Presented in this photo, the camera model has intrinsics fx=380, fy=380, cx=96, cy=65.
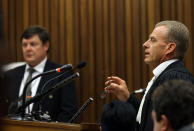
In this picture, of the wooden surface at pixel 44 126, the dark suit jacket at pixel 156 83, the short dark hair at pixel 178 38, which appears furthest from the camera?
the short dark hair at pixel 178 38

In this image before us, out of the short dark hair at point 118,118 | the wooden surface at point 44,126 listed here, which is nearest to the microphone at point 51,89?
the wooden surface at point 44,126

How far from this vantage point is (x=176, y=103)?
4.94 feet

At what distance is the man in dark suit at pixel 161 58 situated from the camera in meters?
2.63

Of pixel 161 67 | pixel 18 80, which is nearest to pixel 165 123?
pixel 161 67

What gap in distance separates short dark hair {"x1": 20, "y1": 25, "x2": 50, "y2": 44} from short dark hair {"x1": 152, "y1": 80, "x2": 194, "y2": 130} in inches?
114

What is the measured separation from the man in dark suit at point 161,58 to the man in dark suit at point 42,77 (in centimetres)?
120

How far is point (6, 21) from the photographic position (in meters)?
4.78

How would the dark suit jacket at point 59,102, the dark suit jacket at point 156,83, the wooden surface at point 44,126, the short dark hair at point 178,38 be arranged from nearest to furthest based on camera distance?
the wooden surface at point 44,126
the dark suit jacket at point 156,83
the short dark hair at point 178,38
the dark suit jacket at point 59,102

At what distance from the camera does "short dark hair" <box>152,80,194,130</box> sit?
4.92 ft

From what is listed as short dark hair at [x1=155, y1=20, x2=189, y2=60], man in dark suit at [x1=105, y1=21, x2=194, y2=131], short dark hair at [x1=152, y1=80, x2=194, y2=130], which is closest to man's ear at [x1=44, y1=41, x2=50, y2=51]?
man in dark suit at [x1=105, y1=21, x2=194, y2=131]

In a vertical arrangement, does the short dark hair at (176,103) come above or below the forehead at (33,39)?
below

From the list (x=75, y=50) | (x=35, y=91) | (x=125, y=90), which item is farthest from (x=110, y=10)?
(x=125, y=90)

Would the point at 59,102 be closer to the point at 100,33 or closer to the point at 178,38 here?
the point at 100,33

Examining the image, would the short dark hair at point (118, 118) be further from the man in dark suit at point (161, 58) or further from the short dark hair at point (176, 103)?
the man in dark suit at point (161, 58)
